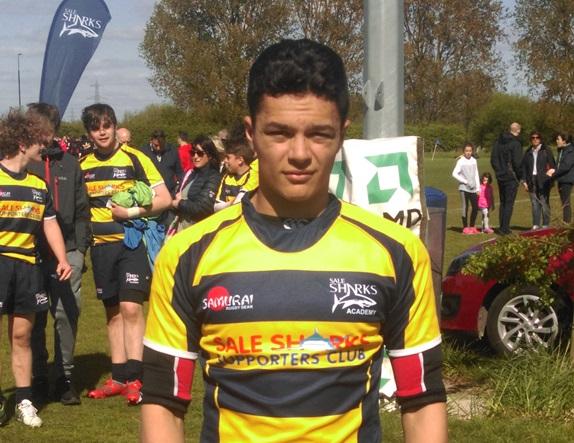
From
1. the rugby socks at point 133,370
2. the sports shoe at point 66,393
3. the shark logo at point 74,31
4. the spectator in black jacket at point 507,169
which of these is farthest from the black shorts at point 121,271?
the spectator in black jacket at point 507,169

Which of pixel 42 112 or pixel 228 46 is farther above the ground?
pixel 228 46

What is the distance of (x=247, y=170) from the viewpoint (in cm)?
900

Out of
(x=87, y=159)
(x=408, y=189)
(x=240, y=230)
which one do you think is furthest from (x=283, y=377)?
(x=87, y=159)

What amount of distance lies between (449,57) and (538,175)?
55.5 meters

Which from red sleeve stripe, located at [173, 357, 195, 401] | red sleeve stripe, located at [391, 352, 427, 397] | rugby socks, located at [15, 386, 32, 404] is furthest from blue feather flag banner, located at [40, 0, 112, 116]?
red sleeve stripe, located at [391, 352, 427, 397]

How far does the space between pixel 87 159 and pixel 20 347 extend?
1.56 metres

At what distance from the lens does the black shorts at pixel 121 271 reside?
8539 millimetres

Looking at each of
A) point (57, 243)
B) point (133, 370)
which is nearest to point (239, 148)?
point (57, 243)

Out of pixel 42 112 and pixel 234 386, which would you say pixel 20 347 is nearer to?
pixel 42 112

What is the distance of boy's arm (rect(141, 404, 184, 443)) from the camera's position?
2.73 m

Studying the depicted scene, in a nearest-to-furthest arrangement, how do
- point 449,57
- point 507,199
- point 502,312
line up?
1. point 502,312
2. point 507,199
3. point 449,57

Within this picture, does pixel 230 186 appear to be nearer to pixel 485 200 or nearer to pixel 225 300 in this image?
pixel 225 300

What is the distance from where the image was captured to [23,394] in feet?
26.6

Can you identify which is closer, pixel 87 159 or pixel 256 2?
pixel 87 159
